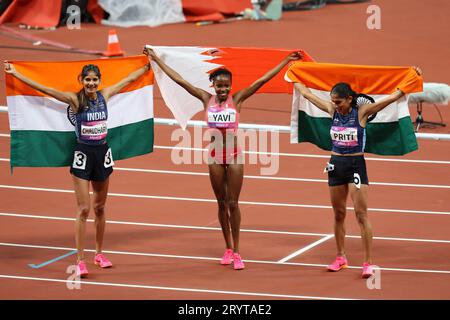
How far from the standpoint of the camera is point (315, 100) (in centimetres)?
1142

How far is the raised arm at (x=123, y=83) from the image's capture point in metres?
11.4

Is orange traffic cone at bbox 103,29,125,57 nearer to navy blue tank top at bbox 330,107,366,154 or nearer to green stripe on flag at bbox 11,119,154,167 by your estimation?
green stripe on flag at bbox 11,119,154,167

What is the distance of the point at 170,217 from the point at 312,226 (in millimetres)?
1869

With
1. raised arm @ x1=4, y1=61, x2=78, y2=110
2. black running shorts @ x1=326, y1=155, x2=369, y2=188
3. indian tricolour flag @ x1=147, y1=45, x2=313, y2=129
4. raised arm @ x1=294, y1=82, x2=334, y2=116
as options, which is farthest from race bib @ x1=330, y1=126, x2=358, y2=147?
raised arm @ x1=4, y1=61, x2=78, y2=110

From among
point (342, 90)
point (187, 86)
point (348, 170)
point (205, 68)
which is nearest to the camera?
point (342, 90)

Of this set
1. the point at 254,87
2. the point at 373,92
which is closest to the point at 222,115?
the point at 254,87

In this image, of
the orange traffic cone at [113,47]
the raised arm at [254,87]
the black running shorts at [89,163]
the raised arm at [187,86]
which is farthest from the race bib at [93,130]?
the orange traffic cone at [113,47]

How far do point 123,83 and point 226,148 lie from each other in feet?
4.75

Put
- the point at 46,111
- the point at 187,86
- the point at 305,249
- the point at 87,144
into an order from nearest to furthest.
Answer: the point at 87,144 → the point at 187,86 → the point at 46,111 → the point at 305,249

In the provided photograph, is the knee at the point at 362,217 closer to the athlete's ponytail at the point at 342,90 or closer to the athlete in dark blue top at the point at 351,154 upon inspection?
the athlete in dark blue top at the point at 351,154

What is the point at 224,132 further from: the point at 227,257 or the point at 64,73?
the point at 64,73

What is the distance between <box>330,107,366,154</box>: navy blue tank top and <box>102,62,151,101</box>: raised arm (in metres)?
2.36

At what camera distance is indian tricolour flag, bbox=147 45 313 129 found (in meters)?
12.3

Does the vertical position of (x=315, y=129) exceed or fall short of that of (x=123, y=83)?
it falls short
